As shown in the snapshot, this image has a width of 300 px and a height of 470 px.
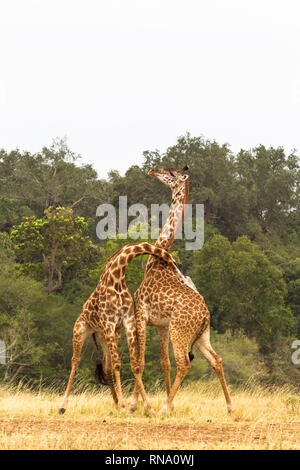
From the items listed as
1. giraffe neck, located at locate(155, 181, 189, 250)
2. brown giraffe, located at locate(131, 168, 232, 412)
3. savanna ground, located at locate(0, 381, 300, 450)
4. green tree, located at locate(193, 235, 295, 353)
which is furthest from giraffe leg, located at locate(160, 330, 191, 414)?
green tree, located at locate(193, 235, 295, 353)

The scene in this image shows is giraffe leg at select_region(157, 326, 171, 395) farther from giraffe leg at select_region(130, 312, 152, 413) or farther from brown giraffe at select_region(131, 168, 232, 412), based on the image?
giraffe leg at select_region(130, 312, 152, 413)

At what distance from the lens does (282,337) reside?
1352 inches

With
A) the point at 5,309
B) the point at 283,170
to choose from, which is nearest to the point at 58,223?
the point at 5,309

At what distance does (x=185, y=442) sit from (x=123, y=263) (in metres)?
3.54

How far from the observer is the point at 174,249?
39531mm

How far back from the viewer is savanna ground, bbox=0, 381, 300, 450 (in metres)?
6.80

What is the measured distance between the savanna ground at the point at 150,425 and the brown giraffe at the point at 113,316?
44 cm

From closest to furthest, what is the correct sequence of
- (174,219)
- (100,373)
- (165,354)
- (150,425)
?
(150,425) → (165,354) → (100,373) → (174,219)

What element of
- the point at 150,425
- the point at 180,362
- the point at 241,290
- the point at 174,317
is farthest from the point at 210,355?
the point at 241,290

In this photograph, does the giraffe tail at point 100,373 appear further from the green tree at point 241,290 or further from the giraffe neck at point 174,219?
the green tree at point 241,290

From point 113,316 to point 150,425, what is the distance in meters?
1.88

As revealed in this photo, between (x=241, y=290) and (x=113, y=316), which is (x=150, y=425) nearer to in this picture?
(x=113, y=316)

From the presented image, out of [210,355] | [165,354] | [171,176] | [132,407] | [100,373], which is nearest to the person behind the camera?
[132,407]

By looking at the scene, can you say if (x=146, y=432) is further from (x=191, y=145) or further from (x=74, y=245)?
(x=191, y=145)
